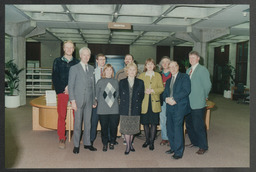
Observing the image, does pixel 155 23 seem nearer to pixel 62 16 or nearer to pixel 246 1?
pixel 62 16

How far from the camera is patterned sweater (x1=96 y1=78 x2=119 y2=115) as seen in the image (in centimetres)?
375

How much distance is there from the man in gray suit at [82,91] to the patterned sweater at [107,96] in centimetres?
13

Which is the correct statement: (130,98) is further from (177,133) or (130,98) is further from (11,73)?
(11,73)

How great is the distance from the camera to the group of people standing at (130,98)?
11.9 feet

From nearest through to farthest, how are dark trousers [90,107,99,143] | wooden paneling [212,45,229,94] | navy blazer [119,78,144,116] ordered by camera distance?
navy blazer [119,78,144,116]
dark trousers [90,107,99,143]
wooden paneling [212,45,229,94]

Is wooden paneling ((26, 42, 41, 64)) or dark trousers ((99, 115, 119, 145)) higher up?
wooden paneling ((26, 42, 41, 64))

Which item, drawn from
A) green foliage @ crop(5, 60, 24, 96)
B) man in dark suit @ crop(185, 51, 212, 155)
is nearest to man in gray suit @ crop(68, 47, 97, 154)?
man in dark suit @ crop(185, 51, 212, 155)

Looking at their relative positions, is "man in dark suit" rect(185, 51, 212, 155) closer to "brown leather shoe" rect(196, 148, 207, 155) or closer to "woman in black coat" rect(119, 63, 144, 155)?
"brown leather shoe" rect(196, 148, 207, 155)

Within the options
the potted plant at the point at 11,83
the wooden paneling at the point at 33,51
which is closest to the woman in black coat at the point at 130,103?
the potted plant at the point at 11,83

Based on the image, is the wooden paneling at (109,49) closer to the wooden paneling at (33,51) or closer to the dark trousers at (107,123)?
the wooden paneling at (33,51)

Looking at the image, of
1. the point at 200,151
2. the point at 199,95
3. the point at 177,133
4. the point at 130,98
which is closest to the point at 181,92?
the point at 199,95

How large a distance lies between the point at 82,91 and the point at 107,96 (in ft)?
1.37

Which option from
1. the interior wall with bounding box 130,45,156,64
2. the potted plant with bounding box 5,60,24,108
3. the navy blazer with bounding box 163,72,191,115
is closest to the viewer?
the navy blazer with bounding box 163,72,191,115

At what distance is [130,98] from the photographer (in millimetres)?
3672
